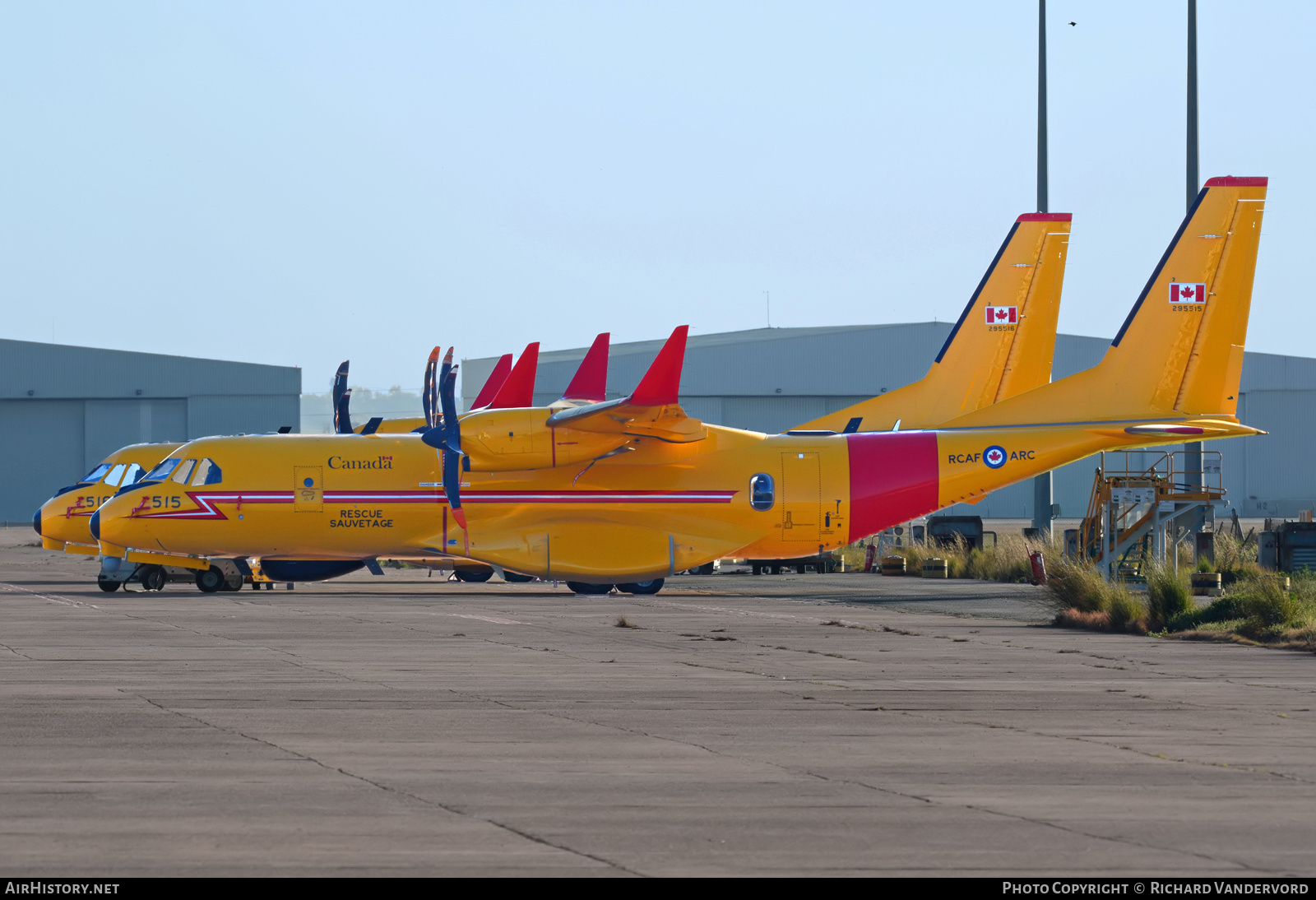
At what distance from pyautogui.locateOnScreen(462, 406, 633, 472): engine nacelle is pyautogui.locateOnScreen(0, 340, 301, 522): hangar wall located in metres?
51.5

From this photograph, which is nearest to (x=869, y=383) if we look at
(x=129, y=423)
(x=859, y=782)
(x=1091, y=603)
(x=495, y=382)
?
(x=495, y=382)

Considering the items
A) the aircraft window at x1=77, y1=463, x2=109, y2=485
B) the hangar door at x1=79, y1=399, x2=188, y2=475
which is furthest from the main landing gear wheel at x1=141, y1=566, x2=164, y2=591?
the hangar door at x1=79, y1=399, x2=188, y2=475

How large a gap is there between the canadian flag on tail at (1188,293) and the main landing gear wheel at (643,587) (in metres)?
12.0

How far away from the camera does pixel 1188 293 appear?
96.2ft

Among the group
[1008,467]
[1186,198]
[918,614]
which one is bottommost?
[918,614]

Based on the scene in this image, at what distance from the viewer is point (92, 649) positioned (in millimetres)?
17688

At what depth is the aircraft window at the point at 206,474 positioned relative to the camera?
2916 cm

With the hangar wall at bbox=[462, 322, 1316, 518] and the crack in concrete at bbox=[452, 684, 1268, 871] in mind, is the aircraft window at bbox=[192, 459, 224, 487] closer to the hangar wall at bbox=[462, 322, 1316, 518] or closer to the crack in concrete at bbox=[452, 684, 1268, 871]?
the crack in concrete at bbox=[452, 684, 1268, 871]

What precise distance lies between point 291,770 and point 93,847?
7.52ft

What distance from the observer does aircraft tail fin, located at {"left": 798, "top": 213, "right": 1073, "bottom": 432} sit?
3434 cm

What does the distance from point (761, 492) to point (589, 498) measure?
3.50 metres
